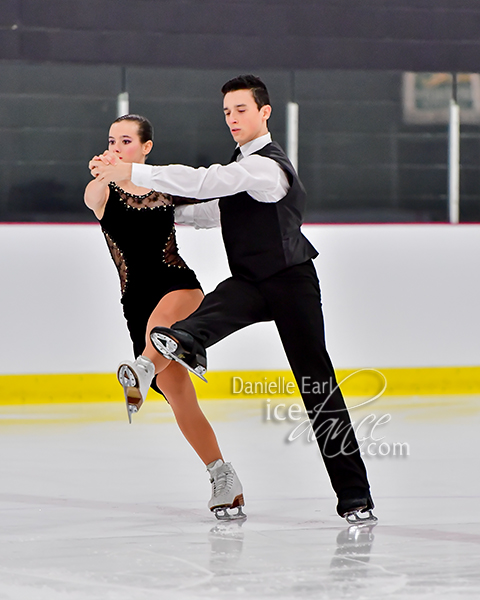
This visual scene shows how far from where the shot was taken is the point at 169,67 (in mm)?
7273

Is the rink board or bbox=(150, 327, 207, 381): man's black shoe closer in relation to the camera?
bbox=(150, 327, 207, 381): man's black shoe

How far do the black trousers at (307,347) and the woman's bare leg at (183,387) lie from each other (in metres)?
0.18

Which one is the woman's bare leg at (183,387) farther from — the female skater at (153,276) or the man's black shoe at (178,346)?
the man's black shoe at (178,346)

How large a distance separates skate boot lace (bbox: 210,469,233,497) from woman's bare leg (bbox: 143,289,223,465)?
0.07 meters

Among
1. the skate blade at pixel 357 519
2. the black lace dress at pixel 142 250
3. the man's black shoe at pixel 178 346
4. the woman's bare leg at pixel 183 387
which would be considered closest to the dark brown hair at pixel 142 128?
the black lace dress at pixel 142 250

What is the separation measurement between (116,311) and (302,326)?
9.60 ft

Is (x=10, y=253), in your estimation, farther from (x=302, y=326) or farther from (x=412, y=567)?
(x=412, y=567)

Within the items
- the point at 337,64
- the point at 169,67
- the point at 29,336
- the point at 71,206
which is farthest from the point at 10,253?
the point at 337,64

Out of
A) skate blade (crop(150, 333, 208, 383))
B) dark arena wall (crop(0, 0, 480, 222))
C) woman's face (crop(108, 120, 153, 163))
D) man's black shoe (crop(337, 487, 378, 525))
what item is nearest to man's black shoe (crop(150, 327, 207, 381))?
skate blade (crop(150, 333, 208, 383))

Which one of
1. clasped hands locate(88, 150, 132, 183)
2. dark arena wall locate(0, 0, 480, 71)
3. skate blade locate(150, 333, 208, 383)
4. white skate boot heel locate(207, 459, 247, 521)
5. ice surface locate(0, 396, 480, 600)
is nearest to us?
ice surface locate(0, 396, 480, 600)

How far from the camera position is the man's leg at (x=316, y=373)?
3.15 meters

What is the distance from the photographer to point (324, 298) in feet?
20.1

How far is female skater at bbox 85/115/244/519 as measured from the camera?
10.9 ft

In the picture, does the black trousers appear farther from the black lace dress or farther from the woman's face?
the woman's face
